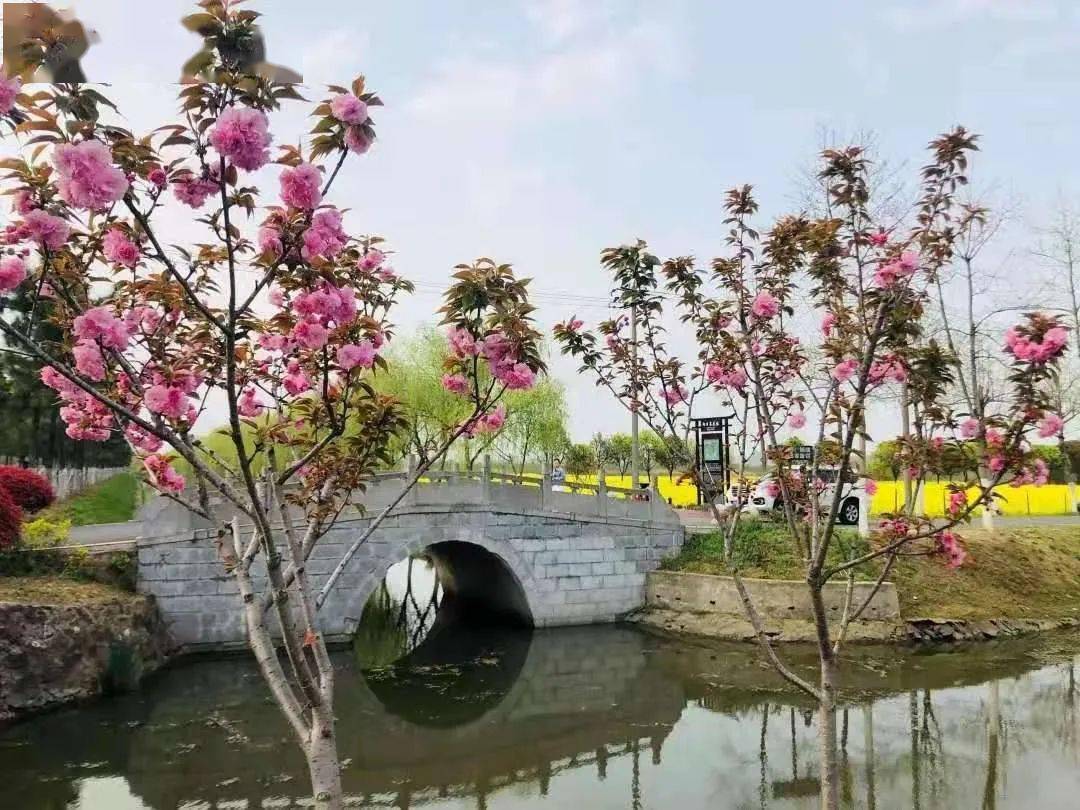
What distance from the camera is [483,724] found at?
11.0 m

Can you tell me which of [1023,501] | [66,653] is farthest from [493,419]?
[1023,501]

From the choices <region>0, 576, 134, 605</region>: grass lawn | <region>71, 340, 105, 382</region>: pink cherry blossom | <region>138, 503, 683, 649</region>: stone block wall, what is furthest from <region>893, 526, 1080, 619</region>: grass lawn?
<region>71, 340, 105, 382</region>: pink cherry blossom

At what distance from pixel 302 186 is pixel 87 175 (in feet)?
2.41

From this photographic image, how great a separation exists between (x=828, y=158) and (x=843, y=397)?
1.49 m

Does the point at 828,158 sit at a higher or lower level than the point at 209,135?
higher

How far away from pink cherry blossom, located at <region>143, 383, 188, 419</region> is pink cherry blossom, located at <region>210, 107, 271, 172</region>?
123cm

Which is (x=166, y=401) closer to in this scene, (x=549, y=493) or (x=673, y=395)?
(x=673, y=395)

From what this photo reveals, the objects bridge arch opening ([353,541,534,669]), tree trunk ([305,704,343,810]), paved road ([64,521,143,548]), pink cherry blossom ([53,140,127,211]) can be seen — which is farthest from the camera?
bridge arch opening ([353,541,534,669])

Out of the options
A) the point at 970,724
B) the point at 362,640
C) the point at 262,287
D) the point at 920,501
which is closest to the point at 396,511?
the point at 362,640

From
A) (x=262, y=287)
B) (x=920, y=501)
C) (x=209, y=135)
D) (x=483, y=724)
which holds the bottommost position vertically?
(x=483, y=724)

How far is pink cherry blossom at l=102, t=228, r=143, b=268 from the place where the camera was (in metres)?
3.55

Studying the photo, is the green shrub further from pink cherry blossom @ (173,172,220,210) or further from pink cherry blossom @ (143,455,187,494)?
pink cherry blossom @ (173,172,220,210)

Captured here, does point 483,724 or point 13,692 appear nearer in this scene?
point 13,692

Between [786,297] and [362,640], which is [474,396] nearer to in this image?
[786,297]
